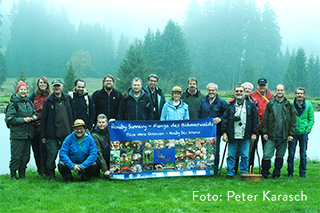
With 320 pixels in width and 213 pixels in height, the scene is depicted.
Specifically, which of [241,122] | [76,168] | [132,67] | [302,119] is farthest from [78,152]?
[132,67]

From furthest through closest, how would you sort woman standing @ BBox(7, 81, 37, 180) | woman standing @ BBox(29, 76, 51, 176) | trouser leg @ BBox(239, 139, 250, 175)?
woman standing @ BBox(29, 76, 51, 176) < trouser leg @ BBox(239, 139, 250, 175) < woman standing @ BBox(7, 81, 37, 180)

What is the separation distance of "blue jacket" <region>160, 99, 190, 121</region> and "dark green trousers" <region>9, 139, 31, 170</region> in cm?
318

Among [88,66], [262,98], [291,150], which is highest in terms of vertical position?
[88,66]

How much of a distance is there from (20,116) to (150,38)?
61.7 meters

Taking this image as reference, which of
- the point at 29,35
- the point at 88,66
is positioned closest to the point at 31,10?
the point at 29,35

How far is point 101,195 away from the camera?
20.7 feet

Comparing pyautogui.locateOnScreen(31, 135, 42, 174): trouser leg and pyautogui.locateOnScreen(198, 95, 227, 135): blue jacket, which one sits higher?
pyautogui.locateOnScreen(198, 95, 227, 135): blue jacket

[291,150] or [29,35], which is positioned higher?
[29,35]

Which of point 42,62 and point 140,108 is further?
point 42,62

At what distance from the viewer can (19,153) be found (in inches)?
297

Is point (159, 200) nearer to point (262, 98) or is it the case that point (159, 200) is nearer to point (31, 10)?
point (262, 98)

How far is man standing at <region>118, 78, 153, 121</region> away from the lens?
789 centimetres

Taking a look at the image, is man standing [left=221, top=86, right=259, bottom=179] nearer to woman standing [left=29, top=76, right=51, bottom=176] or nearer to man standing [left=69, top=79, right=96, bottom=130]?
man standing [left=69, top=79, right=96, bottom=130]

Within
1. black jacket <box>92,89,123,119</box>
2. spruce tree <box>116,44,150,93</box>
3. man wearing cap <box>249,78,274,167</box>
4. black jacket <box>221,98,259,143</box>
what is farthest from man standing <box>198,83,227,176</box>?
spruce tree <box>116,44,150,93</box>
